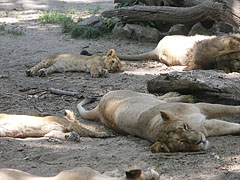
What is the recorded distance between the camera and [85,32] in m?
12.0

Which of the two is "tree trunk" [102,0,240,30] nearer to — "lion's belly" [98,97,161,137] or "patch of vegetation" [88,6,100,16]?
"patch of vegetation" [88,6,100,16]

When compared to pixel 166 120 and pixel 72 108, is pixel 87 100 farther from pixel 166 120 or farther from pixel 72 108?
pixel 166 120

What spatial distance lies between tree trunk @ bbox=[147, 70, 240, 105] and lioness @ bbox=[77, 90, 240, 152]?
187 mm

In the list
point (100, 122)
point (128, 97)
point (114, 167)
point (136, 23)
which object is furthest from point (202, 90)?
point (136, 23)

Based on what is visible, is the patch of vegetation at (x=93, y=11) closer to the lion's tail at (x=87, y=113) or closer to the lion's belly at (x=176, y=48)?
the lion's belly at (x=176, y=48)

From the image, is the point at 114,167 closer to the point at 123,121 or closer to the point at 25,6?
the point at 123,121

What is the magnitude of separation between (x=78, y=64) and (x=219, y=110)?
4.55 meters

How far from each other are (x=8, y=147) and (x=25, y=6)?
1304 cm

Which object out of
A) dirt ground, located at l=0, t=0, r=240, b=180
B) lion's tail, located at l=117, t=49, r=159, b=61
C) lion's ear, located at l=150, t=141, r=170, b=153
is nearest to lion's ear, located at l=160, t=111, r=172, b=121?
lion's ear, located at l=150, t=141, r=170, b=153

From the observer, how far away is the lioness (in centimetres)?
438

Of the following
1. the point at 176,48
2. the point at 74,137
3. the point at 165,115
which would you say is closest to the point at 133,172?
the point at 165,115

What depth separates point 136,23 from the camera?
11.6 meters

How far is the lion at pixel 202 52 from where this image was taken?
7.65 m

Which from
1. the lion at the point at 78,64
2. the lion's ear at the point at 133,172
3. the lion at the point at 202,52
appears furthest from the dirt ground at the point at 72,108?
the lion's ear at the point at 133,172
